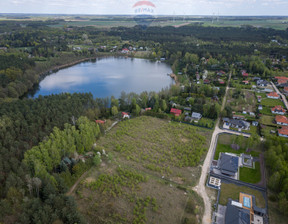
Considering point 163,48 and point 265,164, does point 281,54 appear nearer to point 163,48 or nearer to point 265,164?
point 163,48

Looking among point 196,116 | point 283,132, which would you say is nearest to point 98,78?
point 196,116

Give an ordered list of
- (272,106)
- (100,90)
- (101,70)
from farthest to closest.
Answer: (101,70) → (100,90) → (272,106)

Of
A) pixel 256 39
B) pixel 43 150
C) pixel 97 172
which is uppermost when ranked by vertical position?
pixel 256 39

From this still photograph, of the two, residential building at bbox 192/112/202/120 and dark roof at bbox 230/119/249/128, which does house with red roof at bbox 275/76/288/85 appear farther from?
residential building at bbox 192/112/202/120

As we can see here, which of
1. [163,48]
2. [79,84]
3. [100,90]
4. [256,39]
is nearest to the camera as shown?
[100,90]

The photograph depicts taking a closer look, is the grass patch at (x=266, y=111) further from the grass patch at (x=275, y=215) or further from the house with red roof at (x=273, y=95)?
the grass patch at (x=275, y=215)

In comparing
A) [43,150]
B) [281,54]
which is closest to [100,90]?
[43,150]
